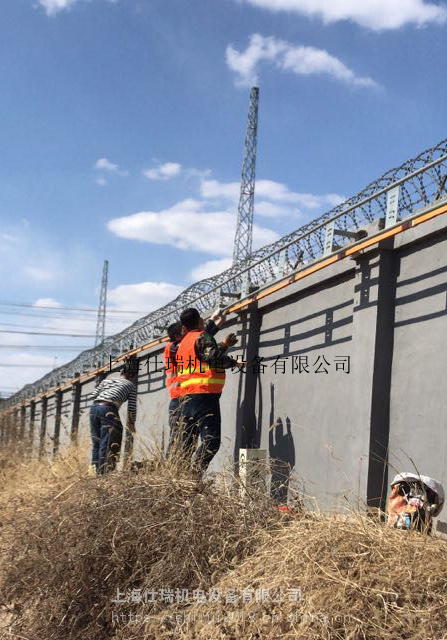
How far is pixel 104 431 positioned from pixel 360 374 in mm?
3222

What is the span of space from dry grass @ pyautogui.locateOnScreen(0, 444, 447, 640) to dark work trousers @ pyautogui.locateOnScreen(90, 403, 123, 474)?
2.25m

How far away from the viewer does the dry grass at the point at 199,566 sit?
2.81 metres

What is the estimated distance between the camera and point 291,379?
6.65 m

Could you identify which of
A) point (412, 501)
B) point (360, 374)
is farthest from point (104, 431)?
point (412, 501)

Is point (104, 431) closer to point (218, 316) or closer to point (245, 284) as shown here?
point (218, 316)

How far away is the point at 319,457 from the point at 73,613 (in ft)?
9.42

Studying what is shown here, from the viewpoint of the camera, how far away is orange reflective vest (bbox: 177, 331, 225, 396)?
19.7ft

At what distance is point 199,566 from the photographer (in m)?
3.55

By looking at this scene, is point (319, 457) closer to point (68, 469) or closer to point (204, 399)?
point (204, 399)

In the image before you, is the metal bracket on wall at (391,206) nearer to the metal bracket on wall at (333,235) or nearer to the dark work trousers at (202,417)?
the metal bracket on wall at (333,235)

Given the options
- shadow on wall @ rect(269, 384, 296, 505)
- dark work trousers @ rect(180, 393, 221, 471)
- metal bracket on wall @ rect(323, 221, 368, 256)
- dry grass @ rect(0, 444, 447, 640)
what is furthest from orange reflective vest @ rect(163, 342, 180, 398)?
dry grass @ rect(0, 444, 447, 640)

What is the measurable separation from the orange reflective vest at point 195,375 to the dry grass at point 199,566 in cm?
160

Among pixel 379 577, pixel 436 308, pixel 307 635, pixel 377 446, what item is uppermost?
pixel 436 308

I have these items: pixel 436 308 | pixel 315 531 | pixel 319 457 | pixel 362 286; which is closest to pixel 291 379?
pixel 319 457
